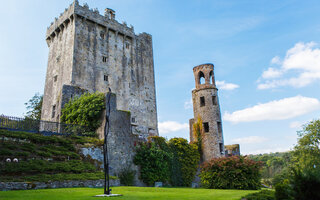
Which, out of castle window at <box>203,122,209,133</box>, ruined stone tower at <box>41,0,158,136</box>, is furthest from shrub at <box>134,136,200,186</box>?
ruined stone tower at <box>41,0,158,136</box>

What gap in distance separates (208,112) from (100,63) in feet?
49.0

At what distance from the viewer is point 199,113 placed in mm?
29844

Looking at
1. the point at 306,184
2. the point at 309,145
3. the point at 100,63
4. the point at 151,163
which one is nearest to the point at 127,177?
the point at 151,163

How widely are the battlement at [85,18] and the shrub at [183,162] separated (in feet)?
62.6

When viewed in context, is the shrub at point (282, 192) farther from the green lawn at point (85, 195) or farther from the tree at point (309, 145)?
the tree at point (309, 145)

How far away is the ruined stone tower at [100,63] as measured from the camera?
30.5 meters

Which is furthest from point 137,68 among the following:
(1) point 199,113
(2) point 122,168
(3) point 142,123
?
(2) point 122,168

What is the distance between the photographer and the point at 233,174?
56.8 feet

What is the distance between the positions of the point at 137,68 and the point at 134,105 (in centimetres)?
589

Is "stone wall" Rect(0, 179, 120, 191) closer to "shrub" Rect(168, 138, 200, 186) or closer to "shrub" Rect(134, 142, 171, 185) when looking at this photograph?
"shrub" Rect(134, 142, 171, 185)

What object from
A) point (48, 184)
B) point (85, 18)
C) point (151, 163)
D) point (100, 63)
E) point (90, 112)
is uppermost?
point (85, 18)

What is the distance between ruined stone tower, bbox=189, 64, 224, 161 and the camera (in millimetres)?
27938

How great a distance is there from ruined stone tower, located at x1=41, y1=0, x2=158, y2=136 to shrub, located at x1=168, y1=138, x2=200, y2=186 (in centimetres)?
884

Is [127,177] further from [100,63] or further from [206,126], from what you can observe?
[100,63]
